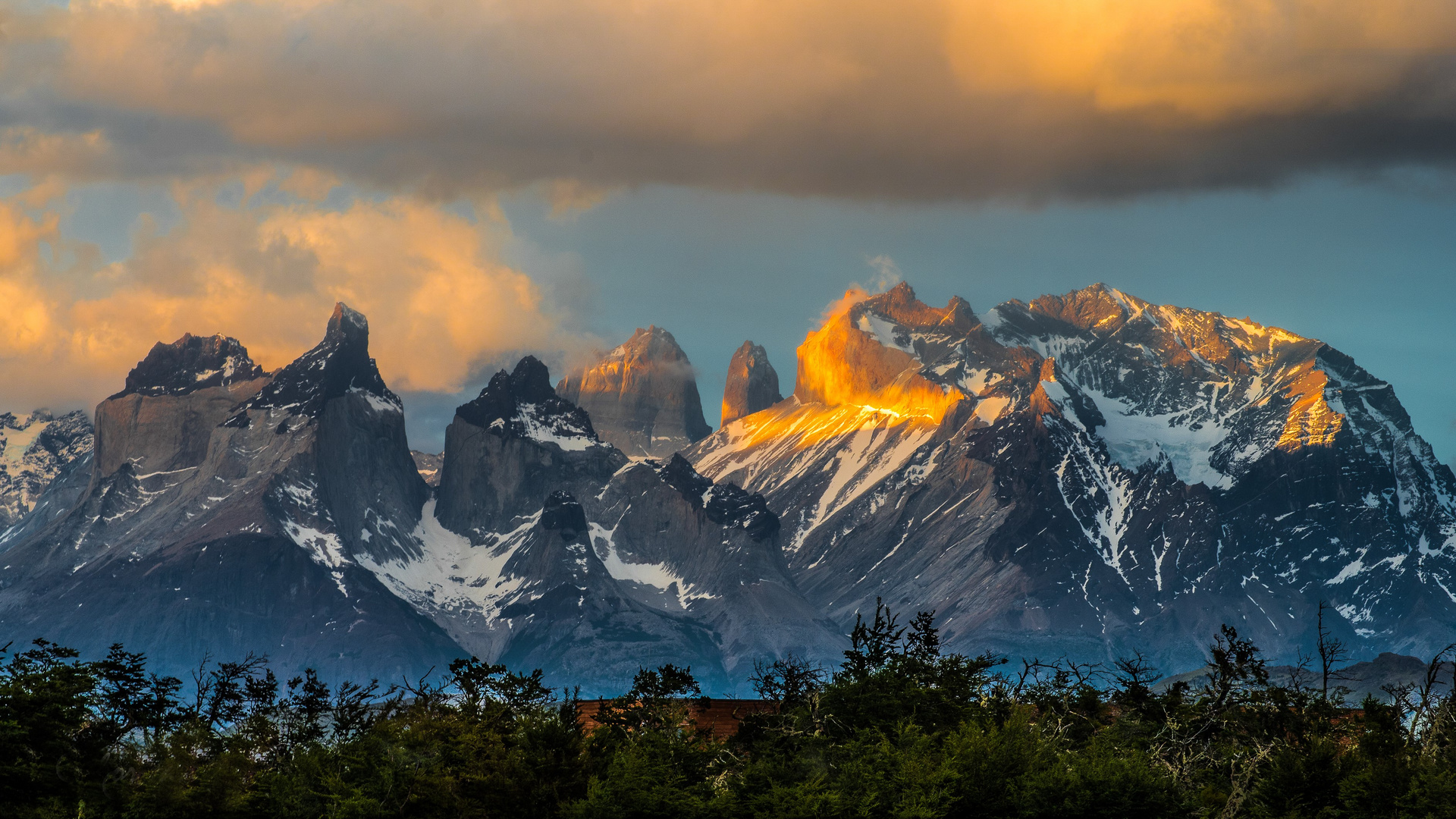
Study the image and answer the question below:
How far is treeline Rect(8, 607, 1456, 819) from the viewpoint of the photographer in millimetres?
94000

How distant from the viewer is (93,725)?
103 meters

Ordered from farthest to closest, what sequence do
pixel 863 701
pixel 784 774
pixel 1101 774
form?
pixel 863 701 → pixel 784 774 → pixel 1101 774

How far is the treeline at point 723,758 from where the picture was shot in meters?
94.0

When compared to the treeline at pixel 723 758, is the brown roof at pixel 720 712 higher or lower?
higher

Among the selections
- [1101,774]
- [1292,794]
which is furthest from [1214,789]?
[1101,774]

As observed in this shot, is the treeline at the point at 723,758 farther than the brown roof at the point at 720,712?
No

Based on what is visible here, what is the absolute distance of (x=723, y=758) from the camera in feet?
364

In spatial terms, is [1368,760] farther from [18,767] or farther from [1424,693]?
[18,767]

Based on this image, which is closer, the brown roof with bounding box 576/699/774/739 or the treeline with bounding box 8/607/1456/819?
the treeline with bounding box 8/607/1456/819

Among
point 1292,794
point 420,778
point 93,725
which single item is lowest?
point 1292,794

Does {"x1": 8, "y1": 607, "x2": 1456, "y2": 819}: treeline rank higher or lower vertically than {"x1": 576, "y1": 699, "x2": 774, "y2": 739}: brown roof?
lower

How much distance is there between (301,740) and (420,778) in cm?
2044

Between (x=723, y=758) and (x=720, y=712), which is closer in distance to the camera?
(x=723, y=758)

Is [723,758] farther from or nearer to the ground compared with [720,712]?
nearer to the ground
